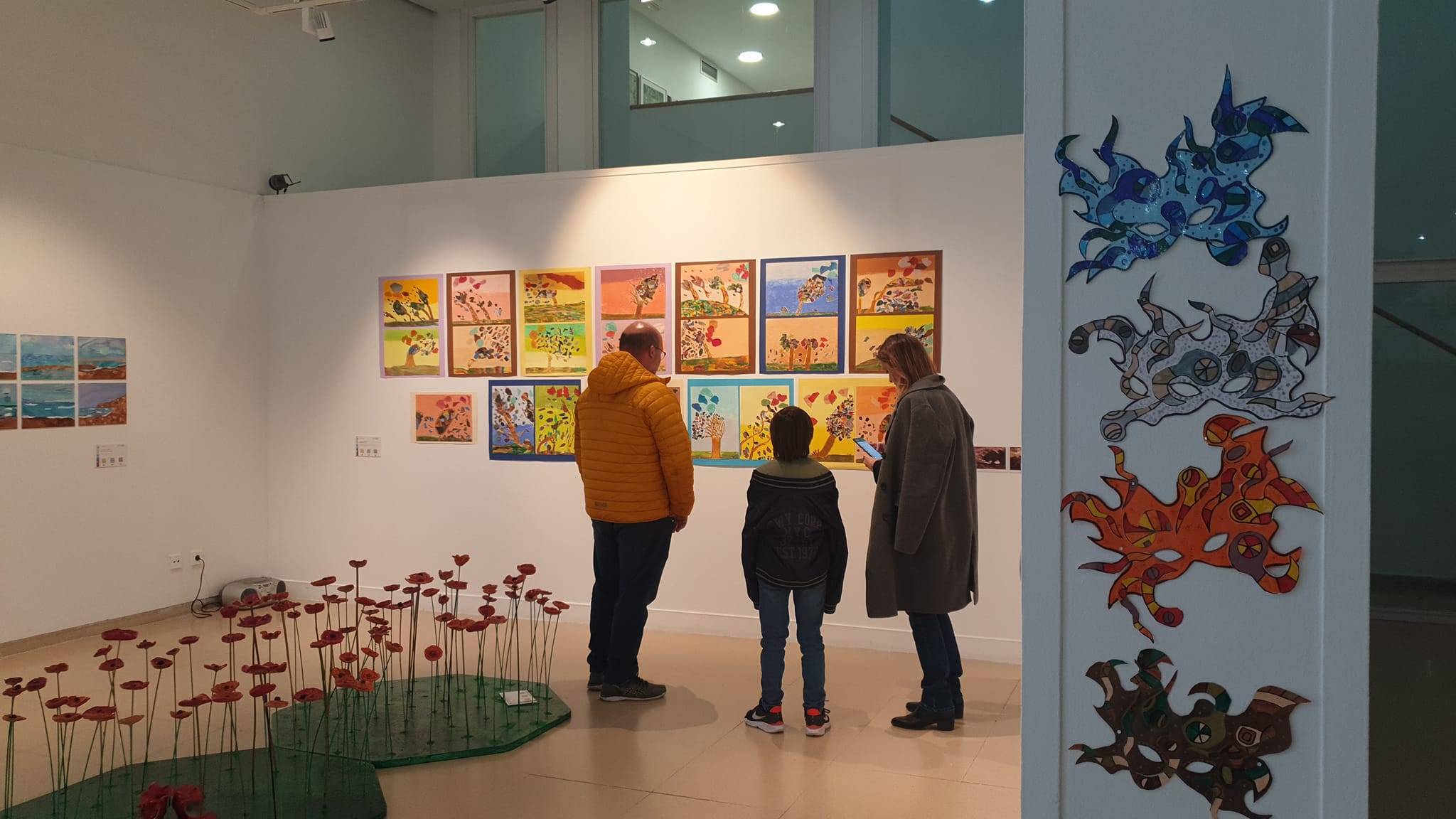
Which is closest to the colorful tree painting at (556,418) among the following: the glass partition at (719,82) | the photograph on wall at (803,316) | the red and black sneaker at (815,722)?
the photograph on wall at (803,316)

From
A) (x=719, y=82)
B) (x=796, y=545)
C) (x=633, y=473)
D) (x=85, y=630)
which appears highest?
(x=719, y=82)

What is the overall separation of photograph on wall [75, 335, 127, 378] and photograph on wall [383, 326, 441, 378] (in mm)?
1651

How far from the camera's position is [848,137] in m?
7.61

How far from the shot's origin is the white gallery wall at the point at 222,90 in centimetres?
637

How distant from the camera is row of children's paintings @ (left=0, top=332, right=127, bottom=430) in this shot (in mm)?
6156

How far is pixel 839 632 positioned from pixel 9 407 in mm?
5079

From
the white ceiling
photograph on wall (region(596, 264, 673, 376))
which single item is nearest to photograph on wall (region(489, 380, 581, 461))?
photograph on wall (region(596, 264, 673, 376))

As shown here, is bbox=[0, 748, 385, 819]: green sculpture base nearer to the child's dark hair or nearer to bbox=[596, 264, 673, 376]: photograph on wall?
the child's dark hair

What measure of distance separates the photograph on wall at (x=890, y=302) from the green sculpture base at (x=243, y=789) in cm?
356

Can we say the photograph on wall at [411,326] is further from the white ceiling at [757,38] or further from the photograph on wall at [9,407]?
the white ceiling at [757,38]

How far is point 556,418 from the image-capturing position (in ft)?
23.0

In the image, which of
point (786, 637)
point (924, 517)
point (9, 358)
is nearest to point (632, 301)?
point (786, 637)

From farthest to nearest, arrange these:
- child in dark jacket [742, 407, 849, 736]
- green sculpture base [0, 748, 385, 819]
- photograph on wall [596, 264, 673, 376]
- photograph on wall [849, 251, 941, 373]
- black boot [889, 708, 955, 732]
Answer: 1. photograph on wall [596, 264, 673, 376]
2. photograph on wall [849, 251, 941, 373]
3. black boot [889, 708, 955, 732]
4. child in dark jacket [742, 407, 849, 736]
5. green sculpture base [0, 748, 385, 819]

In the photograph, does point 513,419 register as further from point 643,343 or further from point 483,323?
point 643,343
